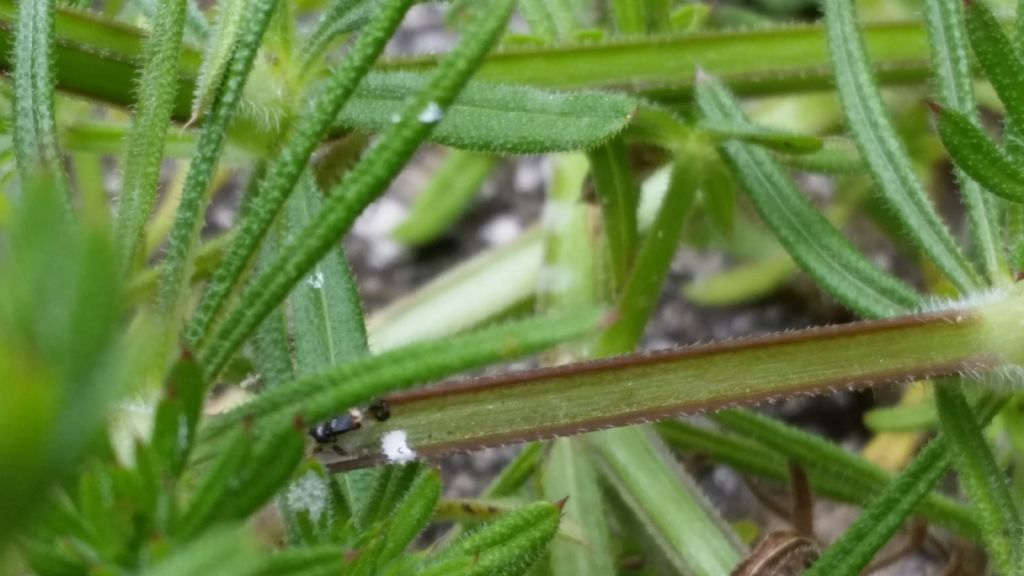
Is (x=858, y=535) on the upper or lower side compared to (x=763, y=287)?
lower

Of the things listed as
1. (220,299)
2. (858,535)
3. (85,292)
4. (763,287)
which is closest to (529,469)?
(858,535)

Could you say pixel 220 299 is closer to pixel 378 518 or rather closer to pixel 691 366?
pixel 378 518

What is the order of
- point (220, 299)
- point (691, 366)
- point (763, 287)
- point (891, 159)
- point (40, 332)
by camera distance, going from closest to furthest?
point (40, 332), point (220, 299), point (691, 366), point (891, 159), point (763, 287)

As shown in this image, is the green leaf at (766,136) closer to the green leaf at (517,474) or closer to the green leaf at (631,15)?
the green leaf at (631,15)

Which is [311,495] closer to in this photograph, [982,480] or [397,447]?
[397,447]

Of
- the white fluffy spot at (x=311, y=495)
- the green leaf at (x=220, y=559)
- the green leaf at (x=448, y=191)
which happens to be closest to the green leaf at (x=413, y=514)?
the white fluffy spot at (x=311, y=495)

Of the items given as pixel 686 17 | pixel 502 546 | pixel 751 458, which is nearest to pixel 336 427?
pixel 502 546
